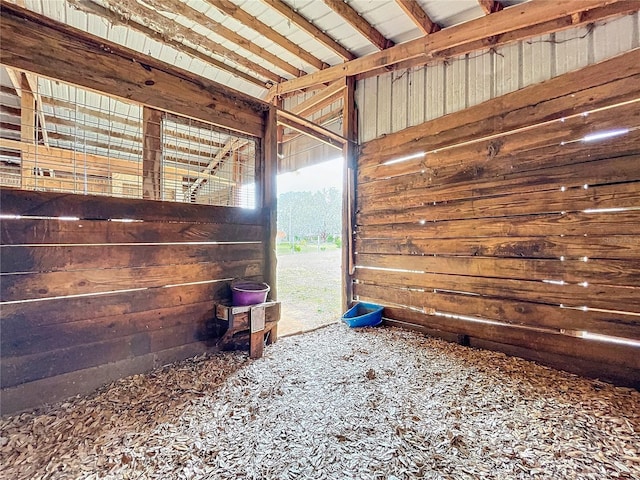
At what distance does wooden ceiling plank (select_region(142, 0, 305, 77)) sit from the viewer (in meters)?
2.25

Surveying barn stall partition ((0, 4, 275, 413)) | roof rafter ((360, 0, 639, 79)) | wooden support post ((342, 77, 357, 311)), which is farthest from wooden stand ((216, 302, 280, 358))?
roof rafter ((360, 0, 639, 79))

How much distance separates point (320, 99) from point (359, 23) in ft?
3.78

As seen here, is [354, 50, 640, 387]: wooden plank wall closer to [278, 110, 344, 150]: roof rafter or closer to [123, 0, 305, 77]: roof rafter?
[278, 110, 344, 150]: roof rafter

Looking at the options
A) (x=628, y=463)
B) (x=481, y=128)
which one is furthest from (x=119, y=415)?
(x=481, y=128)

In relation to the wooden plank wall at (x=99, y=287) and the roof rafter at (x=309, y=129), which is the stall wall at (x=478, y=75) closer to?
the roof rafter at (x=309, y=129)

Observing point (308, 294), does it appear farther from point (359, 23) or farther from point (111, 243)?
point (359, 23)

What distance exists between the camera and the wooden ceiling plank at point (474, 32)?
190 centimetres

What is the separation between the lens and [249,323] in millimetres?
2184

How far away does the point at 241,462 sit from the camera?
3.90ft

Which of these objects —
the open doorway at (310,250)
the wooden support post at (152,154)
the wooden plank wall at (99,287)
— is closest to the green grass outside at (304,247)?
the open doorway at (310,250)

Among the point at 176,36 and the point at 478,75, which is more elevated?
the point at 176,36

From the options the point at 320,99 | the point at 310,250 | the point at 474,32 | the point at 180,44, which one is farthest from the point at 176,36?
the point at 310,250

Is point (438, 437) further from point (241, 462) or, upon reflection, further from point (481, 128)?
point (481, 128)

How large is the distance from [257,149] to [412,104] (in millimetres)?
1664
